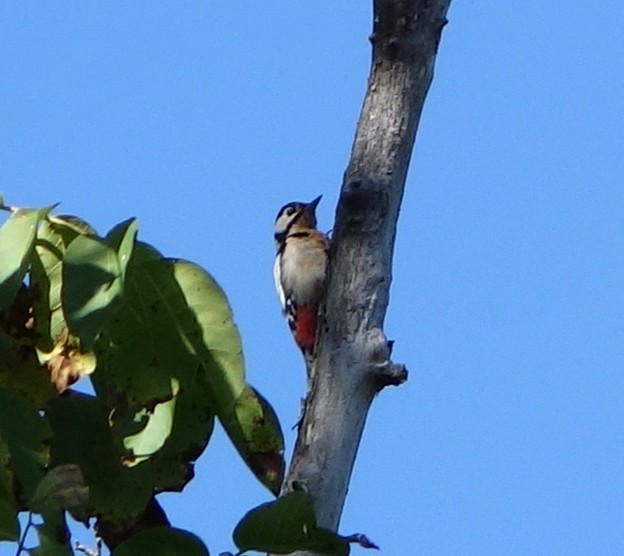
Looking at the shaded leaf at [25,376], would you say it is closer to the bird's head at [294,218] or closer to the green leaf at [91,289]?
the green leaf at [91,289]

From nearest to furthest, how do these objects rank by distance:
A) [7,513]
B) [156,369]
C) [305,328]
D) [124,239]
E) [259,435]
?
[7,513] < [124,239] < [156,369] < [259,435] < [305,328]

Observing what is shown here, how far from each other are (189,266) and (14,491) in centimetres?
42

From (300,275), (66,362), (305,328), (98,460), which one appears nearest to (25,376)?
(66,362)

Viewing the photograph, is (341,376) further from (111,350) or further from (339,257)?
(111,350)


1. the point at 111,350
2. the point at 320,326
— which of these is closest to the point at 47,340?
the point at 111,350

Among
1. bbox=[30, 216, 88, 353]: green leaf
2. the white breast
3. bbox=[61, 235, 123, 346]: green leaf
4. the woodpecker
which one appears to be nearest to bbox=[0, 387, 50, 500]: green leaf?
bbox=[61, 235, 123, 346]: green leaf

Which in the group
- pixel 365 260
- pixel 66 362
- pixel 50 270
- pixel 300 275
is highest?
pixel 300 275

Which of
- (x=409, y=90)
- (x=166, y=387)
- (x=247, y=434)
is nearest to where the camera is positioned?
(x=166, y=387)

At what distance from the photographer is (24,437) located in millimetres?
1703

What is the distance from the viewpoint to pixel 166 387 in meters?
1.90

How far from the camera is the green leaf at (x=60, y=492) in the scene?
62.1 inches

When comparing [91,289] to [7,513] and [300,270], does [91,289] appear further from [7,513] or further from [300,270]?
[300,270]

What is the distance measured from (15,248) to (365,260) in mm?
569

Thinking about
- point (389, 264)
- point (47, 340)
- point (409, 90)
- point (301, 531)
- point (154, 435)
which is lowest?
point (301, 531)
